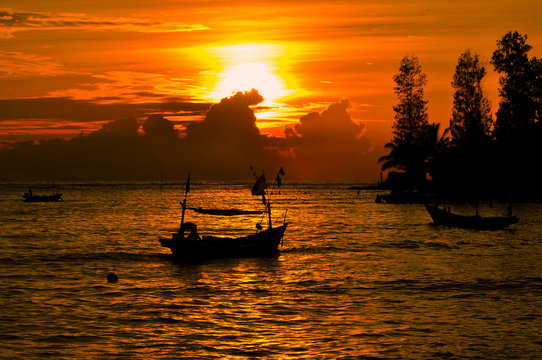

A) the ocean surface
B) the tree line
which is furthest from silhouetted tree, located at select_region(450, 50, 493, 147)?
the ocean surface

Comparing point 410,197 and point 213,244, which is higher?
point 410,197

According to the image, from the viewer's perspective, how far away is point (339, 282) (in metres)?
36.1

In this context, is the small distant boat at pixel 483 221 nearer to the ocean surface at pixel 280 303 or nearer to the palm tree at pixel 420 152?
the ocean surface at pixel 280 303

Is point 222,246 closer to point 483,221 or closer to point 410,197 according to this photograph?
point 483,221

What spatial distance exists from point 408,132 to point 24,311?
339 ft

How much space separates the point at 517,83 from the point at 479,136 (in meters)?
11.9

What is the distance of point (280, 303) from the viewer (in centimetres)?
2988

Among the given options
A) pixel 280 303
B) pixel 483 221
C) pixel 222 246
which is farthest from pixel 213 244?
pixel 483 221

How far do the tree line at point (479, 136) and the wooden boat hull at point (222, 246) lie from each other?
54.9 m

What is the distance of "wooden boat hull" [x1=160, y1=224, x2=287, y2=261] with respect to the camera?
144 feet

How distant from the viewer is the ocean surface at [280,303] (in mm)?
22219

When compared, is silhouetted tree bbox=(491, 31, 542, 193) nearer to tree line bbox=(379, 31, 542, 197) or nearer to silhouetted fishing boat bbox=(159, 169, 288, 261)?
tree line bbox=(379, 31, 542, 197)

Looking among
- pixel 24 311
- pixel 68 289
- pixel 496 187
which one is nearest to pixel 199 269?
pixel 68 289

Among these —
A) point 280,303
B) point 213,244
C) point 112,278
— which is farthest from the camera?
point 213,244
